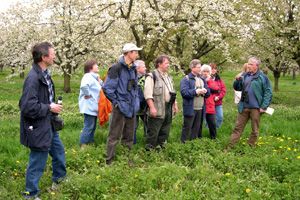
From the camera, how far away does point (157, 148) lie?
8.05 m

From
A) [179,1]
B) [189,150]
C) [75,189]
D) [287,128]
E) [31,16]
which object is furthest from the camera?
[31,16]

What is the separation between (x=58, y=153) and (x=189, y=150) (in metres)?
2.92

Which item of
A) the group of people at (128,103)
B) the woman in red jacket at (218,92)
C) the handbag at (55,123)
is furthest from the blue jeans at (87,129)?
the woman in red jacket at (218,92)

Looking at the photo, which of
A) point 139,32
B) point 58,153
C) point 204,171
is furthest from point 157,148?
point 139,32

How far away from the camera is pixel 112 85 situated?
6.91 m

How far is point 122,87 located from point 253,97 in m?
3.00

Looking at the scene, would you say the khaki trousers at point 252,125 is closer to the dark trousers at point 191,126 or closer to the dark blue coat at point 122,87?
the dark trousers at point 191,126

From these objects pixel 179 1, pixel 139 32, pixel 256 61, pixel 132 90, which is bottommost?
pixel 132 90

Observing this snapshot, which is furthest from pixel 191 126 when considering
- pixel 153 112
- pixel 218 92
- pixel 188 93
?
pixel 218 92

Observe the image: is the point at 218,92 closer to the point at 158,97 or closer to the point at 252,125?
the point at 252,125

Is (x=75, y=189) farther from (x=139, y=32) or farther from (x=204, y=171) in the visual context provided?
(x=139, y=32)

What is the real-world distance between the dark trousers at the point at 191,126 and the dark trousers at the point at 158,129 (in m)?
0.56

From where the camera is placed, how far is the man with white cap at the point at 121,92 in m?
6.95

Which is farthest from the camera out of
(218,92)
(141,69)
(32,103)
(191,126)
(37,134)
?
(218,92)
